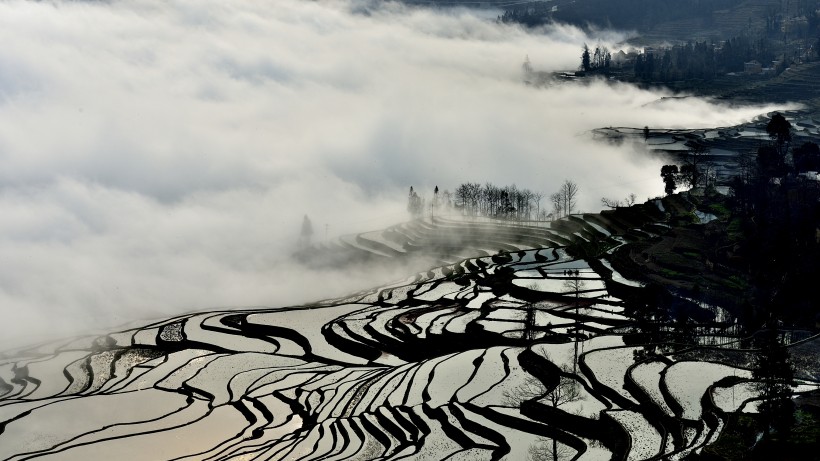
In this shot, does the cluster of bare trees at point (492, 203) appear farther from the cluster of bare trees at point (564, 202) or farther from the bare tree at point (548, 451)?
the bare tree at point (548, 451)

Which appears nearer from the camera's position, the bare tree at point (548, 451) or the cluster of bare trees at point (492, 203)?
the bare tree at point (548, 451)

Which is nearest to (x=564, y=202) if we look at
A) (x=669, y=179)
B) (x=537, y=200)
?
(x=537, y=200)

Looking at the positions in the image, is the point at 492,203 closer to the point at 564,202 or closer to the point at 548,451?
the point at 564,202

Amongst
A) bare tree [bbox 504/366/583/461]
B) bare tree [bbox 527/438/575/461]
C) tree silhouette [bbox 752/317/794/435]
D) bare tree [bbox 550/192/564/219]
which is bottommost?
bare tree [bbox 527/438/575/461]

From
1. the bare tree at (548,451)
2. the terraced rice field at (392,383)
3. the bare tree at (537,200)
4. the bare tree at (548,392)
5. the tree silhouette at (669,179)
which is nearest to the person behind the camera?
the bare tree at (548,451)

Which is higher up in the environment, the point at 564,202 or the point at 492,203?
the point at 564,202

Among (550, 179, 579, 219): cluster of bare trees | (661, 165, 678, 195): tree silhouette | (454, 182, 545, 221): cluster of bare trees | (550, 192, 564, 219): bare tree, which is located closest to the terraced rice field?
(661, 165, 678, 195): tree silhouette

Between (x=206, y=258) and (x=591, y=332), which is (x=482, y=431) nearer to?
(x=591, y=332)

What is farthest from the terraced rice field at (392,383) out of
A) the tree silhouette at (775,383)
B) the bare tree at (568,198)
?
the bare tree at (568,198)

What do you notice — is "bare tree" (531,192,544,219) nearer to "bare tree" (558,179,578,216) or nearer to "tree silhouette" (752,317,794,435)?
"bare tree" (558,179,578,216)
